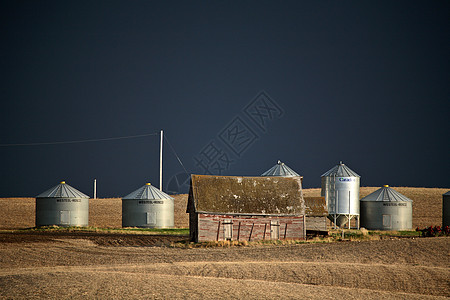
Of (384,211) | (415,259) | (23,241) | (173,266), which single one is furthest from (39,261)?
(384,211)

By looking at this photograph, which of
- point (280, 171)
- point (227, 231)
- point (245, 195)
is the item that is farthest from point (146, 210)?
point (227, 231)

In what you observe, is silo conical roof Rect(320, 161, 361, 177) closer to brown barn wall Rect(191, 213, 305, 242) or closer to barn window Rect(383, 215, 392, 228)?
barn window Rect(383, 215, 392, 228)

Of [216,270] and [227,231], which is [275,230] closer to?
[227,231]

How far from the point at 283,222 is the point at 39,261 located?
18.5 meters

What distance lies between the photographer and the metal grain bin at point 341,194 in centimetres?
5066

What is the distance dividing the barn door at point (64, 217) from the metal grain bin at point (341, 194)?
82.6ft

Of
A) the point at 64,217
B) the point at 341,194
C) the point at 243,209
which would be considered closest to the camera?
the point at 243,209

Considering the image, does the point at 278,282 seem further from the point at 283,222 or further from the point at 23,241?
the point at 23,241

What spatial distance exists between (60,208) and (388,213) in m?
31.9

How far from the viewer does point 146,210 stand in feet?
179

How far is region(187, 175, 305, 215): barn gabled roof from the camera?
3806 centimetres

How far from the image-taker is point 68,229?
5156 cm

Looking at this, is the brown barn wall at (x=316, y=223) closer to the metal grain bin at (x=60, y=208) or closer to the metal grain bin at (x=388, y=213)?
the metal grain bin at (x=388, y=213)

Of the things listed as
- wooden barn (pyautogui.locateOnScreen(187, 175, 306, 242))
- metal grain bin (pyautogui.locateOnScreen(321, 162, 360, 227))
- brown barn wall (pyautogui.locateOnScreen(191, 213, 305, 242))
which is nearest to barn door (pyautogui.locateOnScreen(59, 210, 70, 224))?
wooden barn (pyautogui.locateOnScreen(187, 175, 306, 242))
